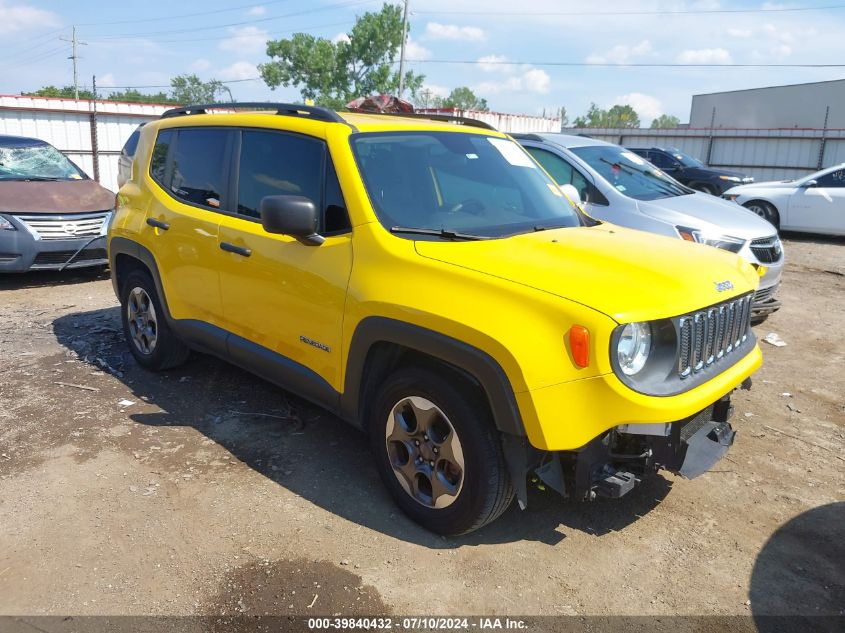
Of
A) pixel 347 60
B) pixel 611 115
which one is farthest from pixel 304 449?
pixel 611 115

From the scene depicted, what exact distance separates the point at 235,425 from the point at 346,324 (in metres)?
1.57

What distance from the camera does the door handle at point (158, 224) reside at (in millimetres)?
4805

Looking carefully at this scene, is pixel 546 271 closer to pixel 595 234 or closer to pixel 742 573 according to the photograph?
pixel 595 234

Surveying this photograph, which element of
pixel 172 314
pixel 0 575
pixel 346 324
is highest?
pixel 346 324

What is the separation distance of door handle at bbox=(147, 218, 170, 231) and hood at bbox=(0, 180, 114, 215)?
4.12 m

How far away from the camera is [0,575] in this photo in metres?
3.04

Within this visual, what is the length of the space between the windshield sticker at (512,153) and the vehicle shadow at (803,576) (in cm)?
257

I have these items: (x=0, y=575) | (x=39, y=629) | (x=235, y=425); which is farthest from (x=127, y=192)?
(x=39, y=629)

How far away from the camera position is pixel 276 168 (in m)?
4.03

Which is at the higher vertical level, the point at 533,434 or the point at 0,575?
the point at 533,434

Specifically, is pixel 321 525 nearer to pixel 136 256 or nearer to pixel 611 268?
pixel 611 268

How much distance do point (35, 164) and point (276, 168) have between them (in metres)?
6.88

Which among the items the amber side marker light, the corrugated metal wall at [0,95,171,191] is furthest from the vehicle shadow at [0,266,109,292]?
the corrugated metal wall at [0,95,171,191]

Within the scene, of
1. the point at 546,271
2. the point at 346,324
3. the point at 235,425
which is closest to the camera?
the point at 546,271
